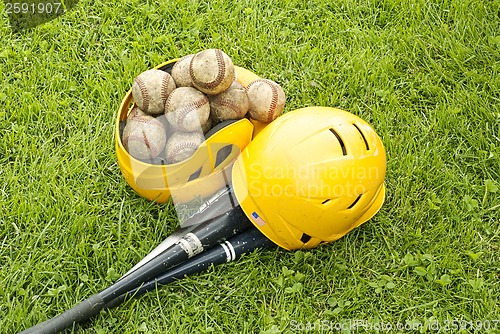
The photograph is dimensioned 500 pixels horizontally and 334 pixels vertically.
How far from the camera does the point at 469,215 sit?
2812 mm

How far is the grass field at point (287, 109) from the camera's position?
2557mm

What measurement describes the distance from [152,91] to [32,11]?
1271 mm

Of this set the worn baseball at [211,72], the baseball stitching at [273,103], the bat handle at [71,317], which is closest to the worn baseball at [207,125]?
the worn baseball at [211,72]

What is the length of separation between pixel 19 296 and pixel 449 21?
244 cm

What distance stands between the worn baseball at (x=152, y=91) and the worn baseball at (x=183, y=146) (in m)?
0.16

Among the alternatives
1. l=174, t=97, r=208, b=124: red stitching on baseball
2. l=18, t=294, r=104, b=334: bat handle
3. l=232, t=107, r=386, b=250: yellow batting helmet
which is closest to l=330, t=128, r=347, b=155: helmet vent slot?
l=232, t=107, r=386, b=250: yellow batting helmet

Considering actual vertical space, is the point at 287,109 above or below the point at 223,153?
below

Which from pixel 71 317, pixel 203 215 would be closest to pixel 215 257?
pixel 203 215

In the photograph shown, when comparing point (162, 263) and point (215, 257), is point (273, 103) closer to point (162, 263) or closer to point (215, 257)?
point (215, 257)

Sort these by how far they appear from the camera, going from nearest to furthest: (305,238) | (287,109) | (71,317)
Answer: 1. (71,317)
2. (305,238)
3. (287,109)

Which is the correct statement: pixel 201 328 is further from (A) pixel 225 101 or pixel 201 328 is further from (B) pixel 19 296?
(A) pixel 225 101

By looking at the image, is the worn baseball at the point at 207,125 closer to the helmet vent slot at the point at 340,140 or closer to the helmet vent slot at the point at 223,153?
the helmet vent slot at the point at 223,153

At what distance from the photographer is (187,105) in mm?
2621

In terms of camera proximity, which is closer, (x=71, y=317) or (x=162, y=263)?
(x=71, y=317)
